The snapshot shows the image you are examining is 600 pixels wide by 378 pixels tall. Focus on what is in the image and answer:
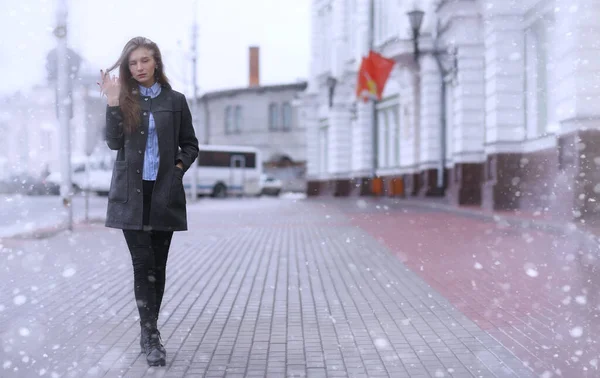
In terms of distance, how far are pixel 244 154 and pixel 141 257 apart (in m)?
43.2

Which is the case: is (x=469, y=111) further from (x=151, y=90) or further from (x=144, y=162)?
(x=144, y=162)

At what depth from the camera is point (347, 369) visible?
4512 millimetres

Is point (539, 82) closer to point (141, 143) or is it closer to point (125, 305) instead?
point (125, 305)

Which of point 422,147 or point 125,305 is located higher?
point 422,147

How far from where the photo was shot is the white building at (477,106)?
1358 cm

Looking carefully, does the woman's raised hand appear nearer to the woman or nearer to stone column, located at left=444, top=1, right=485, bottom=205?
the woman

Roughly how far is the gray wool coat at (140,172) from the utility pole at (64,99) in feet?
34.8

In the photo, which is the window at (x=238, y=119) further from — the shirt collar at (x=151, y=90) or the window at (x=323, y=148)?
the shirt collar at (x=151, y=90)

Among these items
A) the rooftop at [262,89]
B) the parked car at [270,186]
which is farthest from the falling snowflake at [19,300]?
the rooftop at [262,89]

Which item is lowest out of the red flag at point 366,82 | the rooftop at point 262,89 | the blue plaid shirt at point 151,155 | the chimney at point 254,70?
the blue plaid shirt at point 151,155

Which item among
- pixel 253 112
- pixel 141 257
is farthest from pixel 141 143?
pixel 253 112

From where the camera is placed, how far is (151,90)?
480 centimetres

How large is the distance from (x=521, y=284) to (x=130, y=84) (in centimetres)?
448

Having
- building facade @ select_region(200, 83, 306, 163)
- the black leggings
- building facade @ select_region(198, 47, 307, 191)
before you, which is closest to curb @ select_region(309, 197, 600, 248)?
the black leggings
